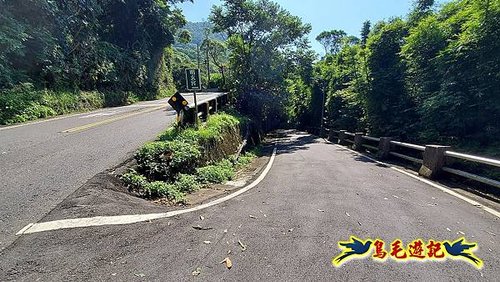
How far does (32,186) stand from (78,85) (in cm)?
1686

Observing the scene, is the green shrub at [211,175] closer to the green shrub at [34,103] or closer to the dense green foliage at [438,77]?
the dense green foliage at [438,77]

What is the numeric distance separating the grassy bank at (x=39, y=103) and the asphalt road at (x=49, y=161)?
3.39 metres

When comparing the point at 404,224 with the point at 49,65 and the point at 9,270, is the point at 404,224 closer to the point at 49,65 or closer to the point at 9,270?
the point at 9,270

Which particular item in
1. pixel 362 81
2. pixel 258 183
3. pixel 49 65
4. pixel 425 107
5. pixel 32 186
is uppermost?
pixel 49 65

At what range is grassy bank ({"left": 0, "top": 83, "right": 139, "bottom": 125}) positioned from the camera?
454 inches

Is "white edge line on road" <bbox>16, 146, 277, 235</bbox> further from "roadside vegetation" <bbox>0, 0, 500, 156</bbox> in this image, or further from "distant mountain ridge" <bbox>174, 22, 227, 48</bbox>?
"distant mountain ridge" <bbox>174, 22, 227, 48</bbox>

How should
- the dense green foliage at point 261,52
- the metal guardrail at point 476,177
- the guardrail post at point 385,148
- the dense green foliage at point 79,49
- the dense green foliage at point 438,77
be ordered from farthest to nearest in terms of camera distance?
the dense green foliage at point 261,52, the dense green foliage at point 79,49, the guardrail post at point 385,148, the dense green foliage at point 438,77, the metal guardrail at point 476,177

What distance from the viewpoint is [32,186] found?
169 inches

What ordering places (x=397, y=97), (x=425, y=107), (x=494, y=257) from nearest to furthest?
1. (x=494, y=257)
2. (x=425, y=107)
3. (x=397, y=97)

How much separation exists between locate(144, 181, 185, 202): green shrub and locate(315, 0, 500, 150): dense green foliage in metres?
9.19

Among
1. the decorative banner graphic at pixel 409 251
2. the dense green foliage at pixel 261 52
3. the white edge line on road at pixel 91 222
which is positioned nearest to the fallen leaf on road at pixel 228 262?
the decorative banner graphic at pixel 409 251

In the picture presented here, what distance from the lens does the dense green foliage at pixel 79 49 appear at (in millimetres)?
13180

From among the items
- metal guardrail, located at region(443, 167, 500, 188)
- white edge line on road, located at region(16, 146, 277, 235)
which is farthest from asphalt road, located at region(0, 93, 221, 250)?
metal guardrail, located at region(443, 167, 500, 188)

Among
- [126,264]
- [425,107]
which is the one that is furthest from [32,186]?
[425,107]
